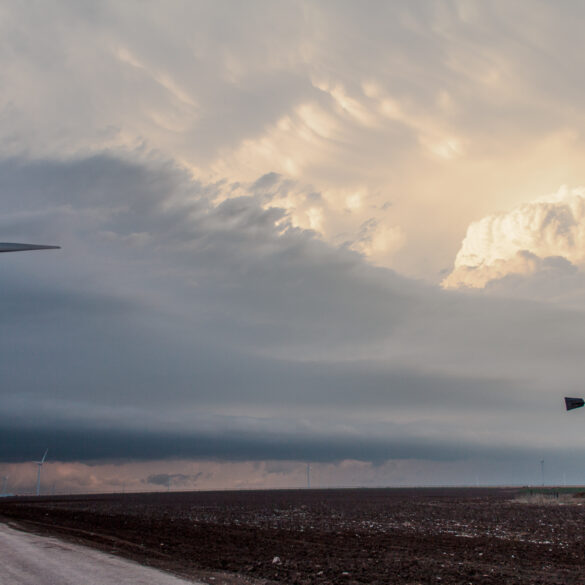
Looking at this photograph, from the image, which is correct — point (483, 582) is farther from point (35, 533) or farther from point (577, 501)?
point (577, 501)

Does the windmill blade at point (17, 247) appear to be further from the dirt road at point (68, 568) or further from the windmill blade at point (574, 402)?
the windmill blade at point (574, 402)

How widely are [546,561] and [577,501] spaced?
9713cm

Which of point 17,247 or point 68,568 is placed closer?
point 68,568

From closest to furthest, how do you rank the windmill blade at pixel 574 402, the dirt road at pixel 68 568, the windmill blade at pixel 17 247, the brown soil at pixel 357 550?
1. the dirt road at pixel 68 568
2. the brown soil at pixel 357 550
3. the windmill blade at pixel 574 402
4. the windmill blade at pixel 17 247

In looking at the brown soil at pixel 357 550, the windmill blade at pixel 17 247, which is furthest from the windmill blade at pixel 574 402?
the windmill blade at pixel 17 247

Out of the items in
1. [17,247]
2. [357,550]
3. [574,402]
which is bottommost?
[357,550]

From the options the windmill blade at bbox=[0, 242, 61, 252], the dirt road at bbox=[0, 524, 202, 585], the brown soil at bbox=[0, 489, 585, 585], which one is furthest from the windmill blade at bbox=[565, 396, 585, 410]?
the windmill blade at bbox=[0, 242, 61, 252]

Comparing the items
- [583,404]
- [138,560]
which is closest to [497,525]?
[583,404]

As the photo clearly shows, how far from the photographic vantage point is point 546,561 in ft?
115

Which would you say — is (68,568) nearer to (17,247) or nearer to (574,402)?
(17,247)

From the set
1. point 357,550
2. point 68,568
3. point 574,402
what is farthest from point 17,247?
point 574,402

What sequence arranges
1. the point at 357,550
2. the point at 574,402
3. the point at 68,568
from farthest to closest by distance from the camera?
the point at 357,550, the point at 574,402, the point at 68,568

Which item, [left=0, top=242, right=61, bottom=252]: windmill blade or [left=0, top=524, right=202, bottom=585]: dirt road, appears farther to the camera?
[left=0, top=242, right=61, bottom=252]: windmill blade

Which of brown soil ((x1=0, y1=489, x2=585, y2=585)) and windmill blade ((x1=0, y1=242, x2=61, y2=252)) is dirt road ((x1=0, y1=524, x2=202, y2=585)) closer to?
brown soil ((x1=0, y1=489, x2=585, y2=585))
